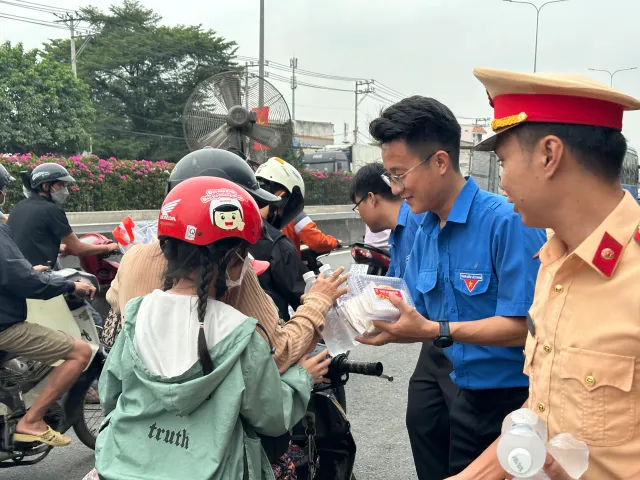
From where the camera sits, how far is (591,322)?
1.44 meters

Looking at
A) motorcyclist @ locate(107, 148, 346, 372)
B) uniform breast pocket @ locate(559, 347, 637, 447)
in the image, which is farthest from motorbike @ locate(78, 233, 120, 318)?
uniform breast pocket @ locate(559, 347, 637, 447)

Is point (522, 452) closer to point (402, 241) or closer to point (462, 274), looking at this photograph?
point (462, 274)

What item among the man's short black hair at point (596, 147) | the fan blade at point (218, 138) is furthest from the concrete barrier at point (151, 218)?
the man's short black hair at point (596, 147)

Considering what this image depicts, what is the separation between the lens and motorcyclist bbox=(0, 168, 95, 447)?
3.97 m

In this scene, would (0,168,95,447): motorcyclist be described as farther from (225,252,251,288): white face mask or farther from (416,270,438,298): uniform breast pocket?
(416,270,438,298): uniform breast pocket

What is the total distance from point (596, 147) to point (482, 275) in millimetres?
967

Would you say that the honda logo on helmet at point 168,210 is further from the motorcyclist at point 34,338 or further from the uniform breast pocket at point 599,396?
the motorcyclist at point 34,338

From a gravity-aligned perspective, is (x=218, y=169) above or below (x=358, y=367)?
above

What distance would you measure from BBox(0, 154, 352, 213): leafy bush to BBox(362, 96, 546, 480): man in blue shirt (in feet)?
47.6

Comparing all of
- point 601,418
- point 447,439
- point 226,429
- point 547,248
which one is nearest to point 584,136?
point 547,248

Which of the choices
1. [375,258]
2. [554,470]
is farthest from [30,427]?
[554,470]

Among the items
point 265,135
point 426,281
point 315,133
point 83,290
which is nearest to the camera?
point 426,281

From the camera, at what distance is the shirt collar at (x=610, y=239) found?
1430 millimetres

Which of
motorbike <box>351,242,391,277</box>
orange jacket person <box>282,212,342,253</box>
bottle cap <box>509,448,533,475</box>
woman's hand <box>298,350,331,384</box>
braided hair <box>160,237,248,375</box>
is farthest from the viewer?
motorbike <box>351,242,391,277</box>
